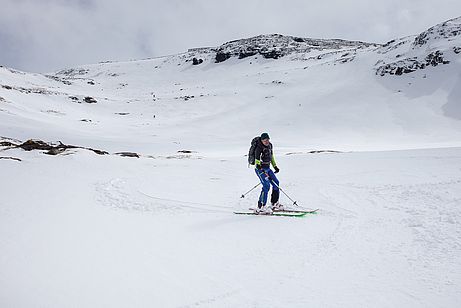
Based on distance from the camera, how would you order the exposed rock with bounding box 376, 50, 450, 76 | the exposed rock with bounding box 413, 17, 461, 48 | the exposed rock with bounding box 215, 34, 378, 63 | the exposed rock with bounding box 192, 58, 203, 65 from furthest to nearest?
the exposed rock with bounding box 192, 58, 203, 65
the exposed rock with bounding box 215, 34, 378, 63
the exposed rock with bounding box 413, 17, 461, 48
the exposed rock with bounding box 376, 50, 450, 76

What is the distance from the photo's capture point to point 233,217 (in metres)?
7.88

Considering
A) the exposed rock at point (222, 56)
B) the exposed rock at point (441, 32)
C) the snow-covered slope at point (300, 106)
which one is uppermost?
the exposed rock at point (222, 56)

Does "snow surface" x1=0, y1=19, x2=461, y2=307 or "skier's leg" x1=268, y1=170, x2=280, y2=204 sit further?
"skier's leg" x1=268, y1=170, x2=280, y2=204

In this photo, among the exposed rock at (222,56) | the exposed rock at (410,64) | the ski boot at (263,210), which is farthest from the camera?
the exposed rock at (222,56)

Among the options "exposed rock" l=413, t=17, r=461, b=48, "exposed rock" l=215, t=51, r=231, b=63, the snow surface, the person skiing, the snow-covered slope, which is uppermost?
"exposed rock" l=215, t=51, r=231, b=63

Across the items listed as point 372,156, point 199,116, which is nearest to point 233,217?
point 372,156

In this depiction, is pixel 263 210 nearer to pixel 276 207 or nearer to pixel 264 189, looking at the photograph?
pixel 276 207

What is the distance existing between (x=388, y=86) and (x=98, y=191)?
1621 inches

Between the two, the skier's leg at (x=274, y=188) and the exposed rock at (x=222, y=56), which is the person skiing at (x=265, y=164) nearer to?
the skier's leg at (x=274, y=188)

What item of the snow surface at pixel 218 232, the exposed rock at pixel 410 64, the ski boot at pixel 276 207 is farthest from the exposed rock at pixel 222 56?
the ski boot at pixel 276 207

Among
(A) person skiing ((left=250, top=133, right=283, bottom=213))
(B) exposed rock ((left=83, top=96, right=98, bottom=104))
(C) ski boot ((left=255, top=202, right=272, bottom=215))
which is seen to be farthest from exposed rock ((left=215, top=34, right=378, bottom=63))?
(C) ski boot ((left=255, top=202, right=272, bottom=215))

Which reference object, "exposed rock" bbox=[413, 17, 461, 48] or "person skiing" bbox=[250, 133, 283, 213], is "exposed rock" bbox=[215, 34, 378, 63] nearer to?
"exposed rock" bbox=[413, 17, 461, 48]

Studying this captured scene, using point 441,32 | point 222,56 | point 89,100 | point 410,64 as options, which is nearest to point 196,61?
point 222,56

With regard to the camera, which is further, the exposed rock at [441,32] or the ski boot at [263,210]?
the exposed rock at [441,32]
